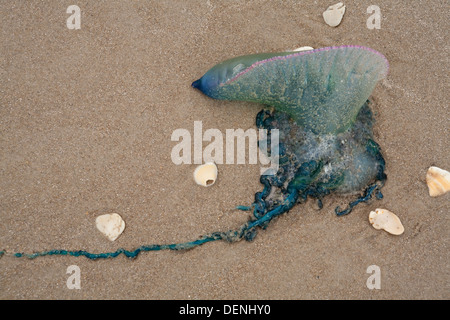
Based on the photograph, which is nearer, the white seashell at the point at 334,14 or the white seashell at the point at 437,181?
the white seashell at the point at 437,181

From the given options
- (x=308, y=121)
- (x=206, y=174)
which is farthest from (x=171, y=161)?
(x=308, y=121)

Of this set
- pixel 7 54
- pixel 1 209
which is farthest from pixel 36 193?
pixel 7 54

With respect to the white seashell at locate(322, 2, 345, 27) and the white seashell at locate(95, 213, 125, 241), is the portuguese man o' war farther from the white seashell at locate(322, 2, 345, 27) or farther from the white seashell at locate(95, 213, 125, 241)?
the white seashell at locate(322, 2, 345, 27)

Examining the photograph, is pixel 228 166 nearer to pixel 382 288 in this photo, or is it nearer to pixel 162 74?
pixel 162 74

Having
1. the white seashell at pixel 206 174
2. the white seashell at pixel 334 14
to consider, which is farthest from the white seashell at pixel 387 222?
the white seashell at pixel 334 14

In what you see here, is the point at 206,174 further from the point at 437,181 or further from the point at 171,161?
the point at 437,181

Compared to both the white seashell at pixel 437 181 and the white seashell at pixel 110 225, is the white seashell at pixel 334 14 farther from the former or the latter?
the white seashell at pixel 110 225
